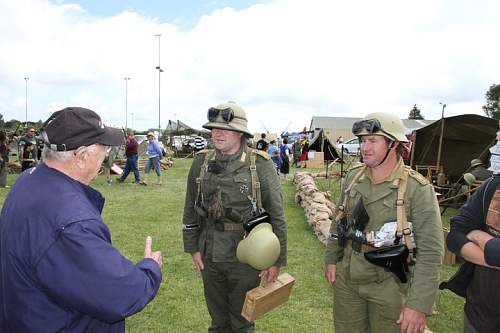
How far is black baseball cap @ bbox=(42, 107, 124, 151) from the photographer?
67.3 inches

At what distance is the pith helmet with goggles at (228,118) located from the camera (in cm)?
306

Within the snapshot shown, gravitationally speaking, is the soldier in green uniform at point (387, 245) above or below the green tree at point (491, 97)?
below

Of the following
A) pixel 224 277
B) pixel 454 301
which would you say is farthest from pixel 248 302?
pixel 454 301

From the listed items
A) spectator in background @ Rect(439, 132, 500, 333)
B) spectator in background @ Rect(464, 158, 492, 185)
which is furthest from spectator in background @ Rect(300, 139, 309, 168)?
spectator in background @ Rect(439, 132, 500, 333)

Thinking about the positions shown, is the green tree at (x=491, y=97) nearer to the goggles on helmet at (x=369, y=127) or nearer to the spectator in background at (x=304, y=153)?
the spectator in background at (x=304, y=153)

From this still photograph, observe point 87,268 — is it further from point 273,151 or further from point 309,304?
point 273,151

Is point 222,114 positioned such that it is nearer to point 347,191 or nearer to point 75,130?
point 347,191

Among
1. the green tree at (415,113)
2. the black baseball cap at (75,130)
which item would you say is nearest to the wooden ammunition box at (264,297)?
the black baseball cap at (75,130)

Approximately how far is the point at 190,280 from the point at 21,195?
4027 millimetres

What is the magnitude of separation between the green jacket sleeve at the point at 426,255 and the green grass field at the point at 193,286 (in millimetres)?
1986

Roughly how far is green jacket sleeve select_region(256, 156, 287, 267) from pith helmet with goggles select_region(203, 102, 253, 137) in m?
0.30

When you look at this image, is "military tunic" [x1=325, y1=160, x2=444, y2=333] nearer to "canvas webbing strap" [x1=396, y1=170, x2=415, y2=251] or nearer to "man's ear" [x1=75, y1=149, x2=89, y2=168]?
"canvas webbing strap" [x1=396, y1=170, x2=415, y2=251]

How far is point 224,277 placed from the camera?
3158mm

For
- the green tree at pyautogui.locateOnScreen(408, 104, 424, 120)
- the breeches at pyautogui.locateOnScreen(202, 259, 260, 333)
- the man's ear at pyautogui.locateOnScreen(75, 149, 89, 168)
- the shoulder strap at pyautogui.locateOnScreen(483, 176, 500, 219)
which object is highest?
the green tree at pyautogui.locateOnScreen(408, 104, 424, 120)
